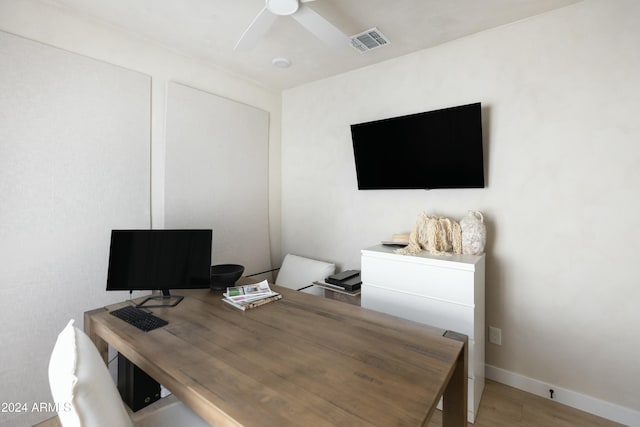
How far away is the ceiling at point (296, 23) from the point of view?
186cm

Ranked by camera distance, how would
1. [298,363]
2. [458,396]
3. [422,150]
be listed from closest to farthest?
[298,363]
[458,396]
[422,150]

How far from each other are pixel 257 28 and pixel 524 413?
296 cm

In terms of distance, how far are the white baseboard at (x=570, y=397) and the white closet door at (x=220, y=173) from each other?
2.34 meters

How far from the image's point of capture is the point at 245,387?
0.99 meters

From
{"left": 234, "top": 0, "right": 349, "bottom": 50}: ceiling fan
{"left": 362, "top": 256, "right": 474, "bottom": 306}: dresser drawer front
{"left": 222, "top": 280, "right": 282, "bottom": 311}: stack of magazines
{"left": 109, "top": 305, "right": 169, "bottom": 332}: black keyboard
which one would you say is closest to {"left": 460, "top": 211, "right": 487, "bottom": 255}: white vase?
{"left": 362, "top": 256, "right": 474, "bottom": 306}: dresser drawer front

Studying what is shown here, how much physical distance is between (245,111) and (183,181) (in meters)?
1.01

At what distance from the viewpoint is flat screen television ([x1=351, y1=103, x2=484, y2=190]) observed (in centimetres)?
212

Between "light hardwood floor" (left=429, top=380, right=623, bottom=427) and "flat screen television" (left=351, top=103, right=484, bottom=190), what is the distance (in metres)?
1.49

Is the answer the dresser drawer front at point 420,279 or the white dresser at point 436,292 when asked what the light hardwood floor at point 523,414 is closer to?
the white dresser at point 436,292

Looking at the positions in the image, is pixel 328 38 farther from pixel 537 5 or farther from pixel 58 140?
pixel 58 140

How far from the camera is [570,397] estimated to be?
192cm

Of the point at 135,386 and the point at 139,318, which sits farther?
the point at 135,386

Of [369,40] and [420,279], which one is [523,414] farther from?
[369,40]

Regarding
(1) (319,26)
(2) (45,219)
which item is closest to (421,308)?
(1) (319,26)
